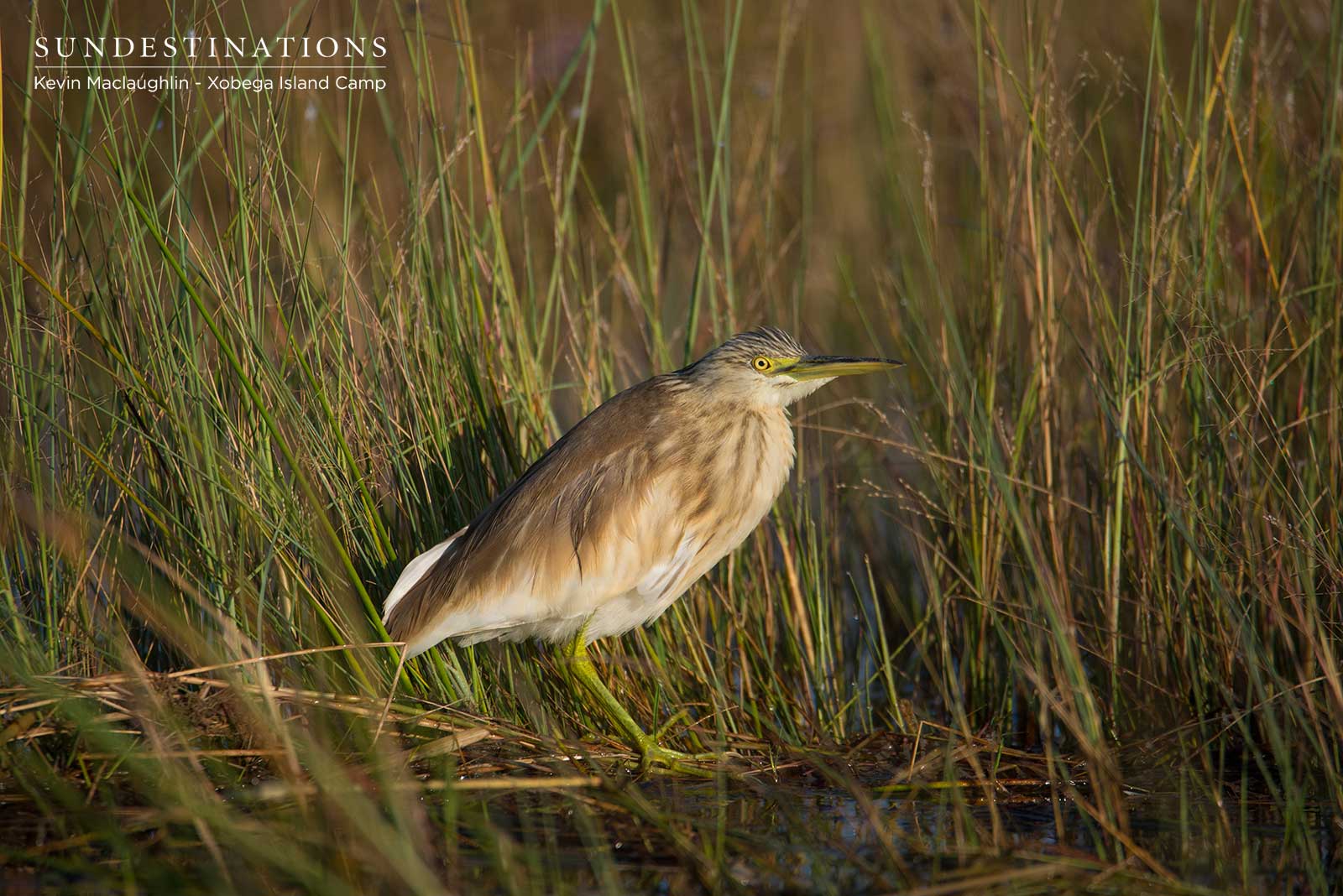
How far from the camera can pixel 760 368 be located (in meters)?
2.99

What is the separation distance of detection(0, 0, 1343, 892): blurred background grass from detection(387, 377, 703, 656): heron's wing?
0.16m

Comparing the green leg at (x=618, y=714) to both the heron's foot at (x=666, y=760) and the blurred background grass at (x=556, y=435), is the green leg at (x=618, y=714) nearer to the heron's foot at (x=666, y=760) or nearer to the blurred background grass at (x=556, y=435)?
the heron's foot at (x=666, y=760)

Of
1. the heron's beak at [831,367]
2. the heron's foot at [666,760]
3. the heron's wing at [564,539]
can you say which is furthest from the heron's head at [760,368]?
the heron's foot at [666,760]

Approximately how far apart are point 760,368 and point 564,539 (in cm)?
60

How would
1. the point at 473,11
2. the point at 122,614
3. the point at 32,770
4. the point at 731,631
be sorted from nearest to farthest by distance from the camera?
1. the point at 32,770
2. the point at 122,614
3. the point at 731,631
4. the point at 473,11

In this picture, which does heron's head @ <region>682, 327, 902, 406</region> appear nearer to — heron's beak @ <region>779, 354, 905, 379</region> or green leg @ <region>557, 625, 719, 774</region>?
heron's beak @ <region>779, 354, 905, 379</region>

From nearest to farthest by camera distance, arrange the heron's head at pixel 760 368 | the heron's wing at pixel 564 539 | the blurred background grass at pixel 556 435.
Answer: the blurred background grass at pixel 556 435
the heron's wing at pixel 564 539
the heron's head at pixel 760 368

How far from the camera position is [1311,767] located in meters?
2.65

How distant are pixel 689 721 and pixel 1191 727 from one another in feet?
3.71

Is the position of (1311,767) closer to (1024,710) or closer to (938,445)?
(1024,710)

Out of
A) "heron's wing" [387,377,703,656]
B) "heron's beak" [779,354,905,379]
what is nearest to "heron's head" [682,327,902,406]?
"heron's beak" [779,354,905,379]

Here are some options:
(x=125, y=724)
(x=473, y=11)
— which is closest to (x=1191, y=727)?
(x=125, y=724)

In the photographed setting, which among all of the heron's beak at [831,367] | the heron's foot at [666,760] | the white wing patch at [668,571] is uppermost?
the heron's beak at [831,367]

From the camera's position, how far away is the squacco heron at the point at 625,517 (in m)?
2.82
